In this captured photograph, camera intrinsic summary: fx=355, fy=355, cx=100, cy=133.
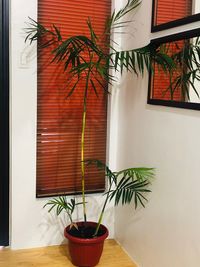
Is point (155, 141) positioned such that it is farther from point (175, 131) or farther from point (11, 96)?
point (11, 96)

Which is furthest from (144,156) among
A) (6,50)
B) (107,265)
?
(6,50)

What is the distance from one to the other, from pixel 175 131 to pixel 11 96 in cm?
126

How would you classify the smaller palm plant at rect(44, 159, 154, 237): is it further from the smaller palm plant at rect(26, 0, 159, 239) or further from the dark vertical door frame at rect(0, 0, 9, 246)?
the dark vertical door frame at rect(0, 0, 9, 246)

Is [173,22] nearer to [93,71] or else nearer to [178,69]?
[178,69]

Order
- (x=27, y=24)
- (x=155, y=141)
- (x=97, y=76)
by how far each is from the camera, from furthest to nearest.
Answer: (x=97, y=76), (x=27, y=24), (x=155, y=141)

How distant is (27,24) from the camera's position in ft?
8.64

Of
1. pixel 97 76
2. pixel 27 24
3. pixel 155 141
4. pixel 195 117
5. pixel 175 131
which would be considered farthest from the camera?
pixel 97 76

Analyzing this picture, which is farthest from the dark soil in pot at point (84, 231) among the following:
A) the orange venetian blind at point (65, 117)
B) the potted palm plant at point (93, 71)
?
the orange venetian blind at point (65, 117)

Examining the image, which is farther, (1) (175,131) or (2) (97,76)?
(2) (97,76)

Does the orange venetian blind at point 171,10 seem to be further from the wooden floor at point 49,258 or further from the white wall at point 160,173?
the wooden floor at point 49,258

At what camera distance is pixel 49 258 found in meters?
2.72

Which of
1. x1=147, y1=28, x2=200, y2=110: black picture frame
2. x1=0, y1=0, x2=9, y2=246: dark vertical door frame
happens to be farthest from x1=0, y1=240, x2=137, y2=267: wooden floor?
x1=147, y1=28, x2=200, y2=110: black picture frame

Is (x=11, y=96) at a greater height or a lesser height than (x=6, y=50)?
lesser

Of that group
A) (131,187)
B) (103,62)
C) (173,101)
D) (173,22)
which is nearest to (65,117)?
(103,62)
